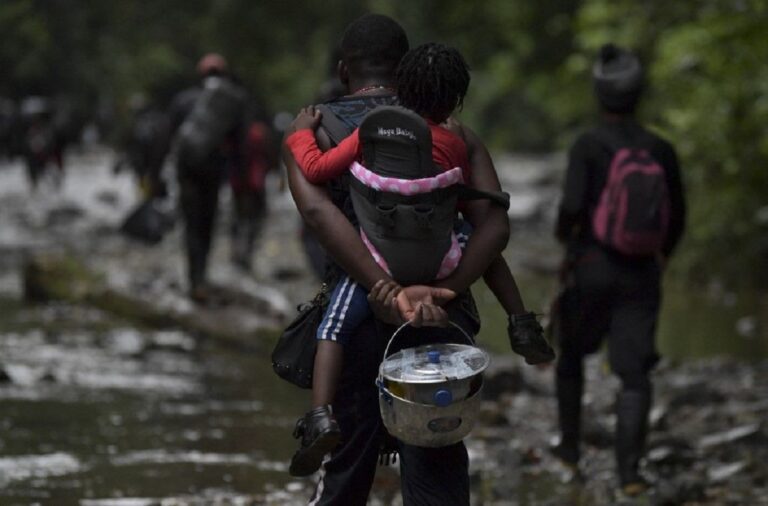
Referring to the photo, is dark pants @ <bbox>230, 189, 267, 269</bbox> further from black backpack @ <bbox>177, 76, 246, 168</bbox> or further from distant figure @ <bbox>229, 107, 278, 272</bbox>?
black backpack @ <bbox>177, 76, 246, 168</bbox>

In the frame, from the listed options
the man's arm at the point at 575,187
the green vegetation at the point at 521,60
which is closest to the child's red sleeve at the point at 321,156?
the man's arm at the point at 575,187

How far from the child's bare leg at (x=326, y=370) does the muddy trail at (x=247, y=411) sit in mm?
2599

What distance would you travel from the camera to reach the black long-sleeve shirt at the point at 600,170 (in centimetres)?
744

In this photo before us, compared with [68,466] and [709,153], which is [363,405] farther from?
[709,153]

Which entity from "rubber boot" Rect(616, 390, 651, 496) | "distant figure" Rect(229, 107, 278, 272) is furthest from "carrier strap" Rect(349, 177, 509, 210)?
"distant figure" Rect(229, 107, 278, 272)

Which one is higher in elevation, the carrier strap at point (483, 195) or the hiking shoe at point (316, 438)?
the carrier strap at point (483, 195)

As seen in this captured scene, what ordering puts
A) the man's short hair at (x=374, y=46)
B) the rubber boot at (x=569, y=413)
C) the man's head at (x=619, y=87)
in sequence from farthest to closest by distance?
the rubber boot at (x=569, y=413)
the man's head at (x=619, y=87)
the man's short hair at (x=374, y=46)

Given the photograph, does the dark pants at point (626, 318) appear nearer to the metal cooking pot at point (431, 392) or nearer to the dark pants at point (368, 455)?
the dark pants at point (368, 455)

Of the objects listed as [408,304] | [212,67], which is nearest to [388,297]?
[408,304]

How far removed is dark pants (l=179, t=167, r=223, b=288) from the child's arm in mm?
8638

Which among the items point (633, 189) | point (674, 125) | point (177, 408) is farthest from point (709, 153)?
point (633, 189)

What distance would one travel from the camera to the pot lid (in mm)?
4395

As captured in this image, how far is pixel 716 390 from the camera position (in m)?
11.0

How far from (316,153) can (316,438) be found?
2.91 ft
